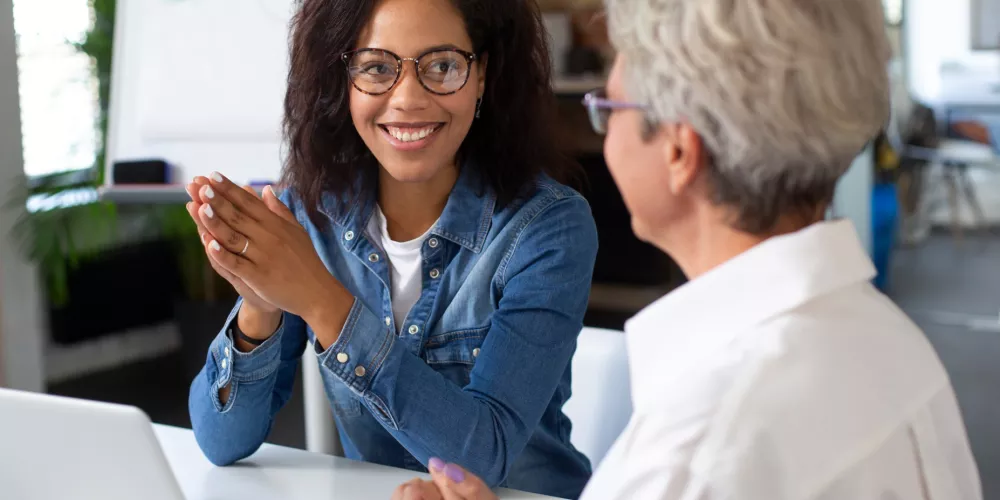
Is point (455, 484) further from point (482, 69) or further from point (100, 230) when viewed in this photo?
point (100, 230)

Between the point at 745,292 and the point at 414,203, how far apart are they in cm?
82

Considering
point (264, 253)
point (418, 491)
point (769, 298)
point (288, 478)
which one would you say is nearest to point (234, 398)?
point (288, 478)

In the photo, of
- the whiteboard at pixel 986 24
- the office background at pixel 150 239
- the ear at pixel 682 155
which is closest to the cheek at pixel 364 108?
the ear at pixel 682 155

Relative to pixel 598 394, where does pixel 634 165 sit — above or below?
above

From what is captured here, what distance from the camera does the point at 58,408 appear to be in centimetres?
88

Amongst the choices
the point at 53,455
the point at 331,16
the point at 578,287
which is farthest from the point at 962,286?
the point at 53,455

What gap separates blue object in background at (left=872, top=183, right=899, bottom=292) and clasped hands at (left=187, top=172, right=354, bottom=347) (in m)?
2.68

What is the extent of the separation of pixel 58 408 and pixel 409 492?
363mm

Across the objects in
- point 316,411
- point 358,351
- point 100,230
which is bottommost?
point 316,411

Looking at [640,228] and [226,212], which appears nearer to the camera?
[640,228]

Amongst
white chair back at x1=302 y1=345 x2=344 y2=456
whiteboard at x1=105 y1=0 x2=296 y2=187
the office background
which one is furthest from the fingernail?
the office background

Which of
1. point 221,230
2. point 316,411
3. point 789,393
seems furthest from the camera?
point 316,411

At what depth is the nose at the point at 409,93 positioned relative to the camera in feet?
4.54

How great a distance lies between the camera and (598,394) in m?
1.49
